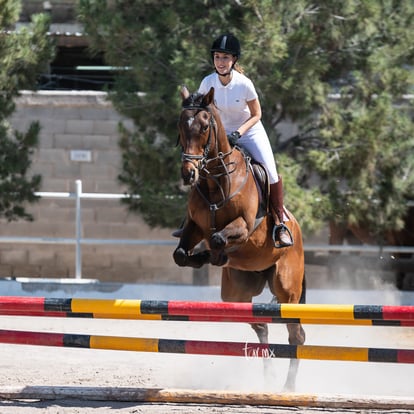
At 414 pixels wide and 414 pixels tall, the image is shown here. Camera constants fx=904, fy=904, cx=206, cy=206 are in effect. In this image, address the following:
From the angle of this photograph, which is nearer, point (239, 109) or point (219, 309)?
point (219, 309)

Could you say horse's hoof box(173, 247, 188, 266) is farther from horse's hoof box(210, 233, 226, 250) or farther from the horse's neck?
the horse's neck

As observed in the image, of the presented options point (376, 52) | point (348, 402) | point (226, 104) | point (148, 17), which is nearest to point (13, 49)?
point (148, 17)

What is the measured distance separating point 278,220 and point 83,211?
786cm

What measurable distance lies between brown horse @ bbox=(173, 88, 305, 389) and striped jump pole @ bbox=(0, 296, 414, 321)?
2.70ft

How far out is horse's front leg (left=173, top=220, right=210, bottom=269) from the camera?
22.4 feet

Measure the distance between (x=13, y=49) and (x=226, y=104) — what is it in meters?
5.43

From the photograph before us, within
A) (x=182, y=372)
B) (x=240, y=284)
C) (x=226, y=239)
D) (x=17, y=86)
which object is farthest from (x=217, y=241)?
(x=17, y=86)

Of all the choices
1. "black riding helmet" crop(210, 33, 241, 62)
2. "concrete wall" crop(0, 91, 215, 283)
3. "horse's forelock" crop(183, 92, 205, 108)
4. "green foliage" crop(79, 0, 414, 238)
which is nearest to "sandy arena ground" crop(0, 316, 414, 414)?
"green foliage" crop(79, 0, 414, 238)

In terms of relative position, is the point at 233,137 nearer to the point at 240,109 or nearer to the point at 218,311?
the point at 240,109

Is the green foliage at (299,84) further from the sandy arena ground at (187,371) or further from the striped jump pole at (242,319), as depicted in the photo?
the striped jump pole at (242,319)

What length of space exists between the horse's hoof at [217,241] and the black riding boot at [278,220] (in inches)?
29.2

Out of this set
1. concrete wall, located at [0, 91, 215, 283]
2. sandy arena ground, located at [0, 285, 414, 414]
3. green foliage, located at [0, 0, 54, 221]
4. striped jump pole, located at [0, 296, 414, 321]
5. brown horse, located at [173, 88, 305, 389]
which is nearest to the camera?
striped jump pole, located at [0, 296, 414, 321]

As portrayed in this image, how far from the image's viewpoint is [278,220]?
7410 mm

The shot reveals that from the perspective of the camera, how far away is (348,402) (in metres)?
6.08
